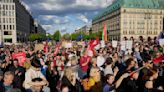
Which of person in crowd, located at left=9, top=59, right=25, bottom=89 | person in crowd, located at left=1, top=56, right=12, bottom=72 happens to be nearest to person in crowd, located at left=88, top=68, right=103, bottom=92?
person in crowd, located at left=9, top=59, right=25, bottom=89

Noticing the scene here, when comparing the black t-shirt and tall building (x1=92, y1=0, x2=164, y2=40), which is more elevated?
tall building (x1=92, y1=0, x2=164, y2=40)

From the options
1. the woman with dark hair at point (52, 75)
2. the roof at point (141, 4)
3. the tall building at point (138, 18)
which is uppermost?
the roof at point (141, 4)

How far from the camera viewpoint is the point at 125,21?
135000 mm

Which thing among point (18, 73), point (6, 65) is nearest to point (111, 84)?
point (18, 73)

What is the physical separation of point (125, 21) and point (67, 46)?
115 meters

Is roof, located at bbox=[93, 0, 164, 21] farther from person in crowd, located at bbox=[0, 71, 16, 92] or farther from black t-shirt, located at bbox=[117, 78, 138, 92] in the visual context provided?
person in crowd, located at bbox=[0, 71, 16, 92]

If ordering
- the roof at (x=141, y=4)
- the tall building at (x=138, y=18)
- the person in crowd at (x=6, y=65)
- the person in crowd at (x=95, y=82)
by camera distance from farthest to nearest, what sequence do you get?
the tall building at (x=138, y=18) → the roof at (x=141, y=4) → the person in crowd at (x=6, y=65) → the person in crowd at (x=95, y=82)

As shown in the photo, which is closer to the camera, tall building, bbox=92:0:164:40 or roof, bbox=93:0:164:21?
roof, bbox=93:0:164:21

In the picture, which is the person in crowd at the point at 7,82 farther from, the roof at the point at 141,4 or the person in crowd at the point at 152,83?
the roof at the point at 141,4

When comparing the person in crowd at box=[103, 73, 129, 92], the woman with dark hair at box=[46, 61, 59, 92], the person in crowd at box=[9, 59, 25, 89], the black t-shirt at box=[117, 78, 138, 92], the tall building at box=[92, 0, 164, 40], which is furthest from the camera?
the tall building at box=[92, 0, 164, 40]

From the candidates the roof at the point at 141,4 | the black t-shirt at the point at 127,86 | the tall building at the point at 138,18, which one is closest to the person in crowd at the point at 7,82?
the black t-shirt at the point at 127,86

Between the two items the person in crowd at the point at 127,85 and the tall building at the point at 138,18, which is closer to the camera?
the person in crowd at the point at 127,85

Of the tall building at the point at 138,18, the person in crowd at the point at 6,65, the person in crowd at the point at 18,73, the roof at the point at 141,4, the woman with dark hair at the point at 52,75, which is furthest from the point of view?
the tall building at the point at 138,18

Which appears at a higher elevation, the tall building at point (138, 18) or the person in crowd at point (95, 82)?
the tall building at point (138, 18)
